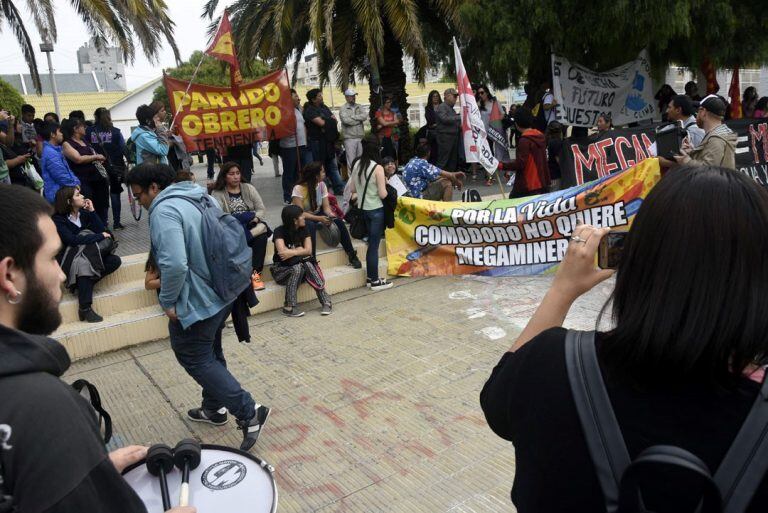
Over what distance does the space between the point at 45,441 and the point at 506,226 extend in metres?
6.18

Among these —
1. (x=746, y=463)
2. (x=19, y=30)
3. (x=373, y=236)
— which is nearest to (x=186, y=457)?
(x=746, y=463)

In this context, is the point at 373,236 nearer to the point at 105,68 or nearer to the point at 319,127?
the point at 319,127

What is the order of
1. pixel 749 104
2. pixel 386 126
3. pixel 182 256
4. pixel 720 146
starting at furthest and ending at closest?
1. pixel 749 104
2. pixel 386 126
3. pixel 720 146
4. pixel 182 256

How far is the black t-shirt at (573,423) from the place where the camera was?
1.00 m

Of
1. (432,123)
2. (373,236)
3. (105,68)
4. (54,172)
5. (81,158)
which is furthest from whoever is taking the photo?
(105,68)

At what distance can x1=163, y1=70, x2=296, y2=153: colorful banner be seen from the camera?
7773 millimetres

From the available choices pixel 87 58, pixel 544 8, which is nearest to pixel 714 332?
pixel 544 8

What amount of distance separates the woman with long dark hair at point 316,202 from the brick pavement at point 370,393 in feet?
2.28

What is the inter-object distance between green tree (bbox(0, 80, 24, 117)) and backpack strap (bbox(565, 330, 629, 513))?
2621cm

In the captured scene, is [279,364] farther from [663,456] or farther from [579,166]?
[579,166]

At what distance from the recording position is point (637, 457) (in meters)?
0.98

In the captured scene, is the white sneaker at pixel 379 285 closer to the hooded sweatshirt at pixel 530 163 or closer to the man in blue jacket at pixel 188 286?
the hooded sweatshirt at pixel 530 163

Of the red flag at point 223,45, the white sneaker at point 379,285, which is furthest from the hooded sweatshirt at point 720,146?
the red flag at point 223,45

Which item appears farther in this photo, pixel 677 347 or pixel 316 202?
pixel 316 202
